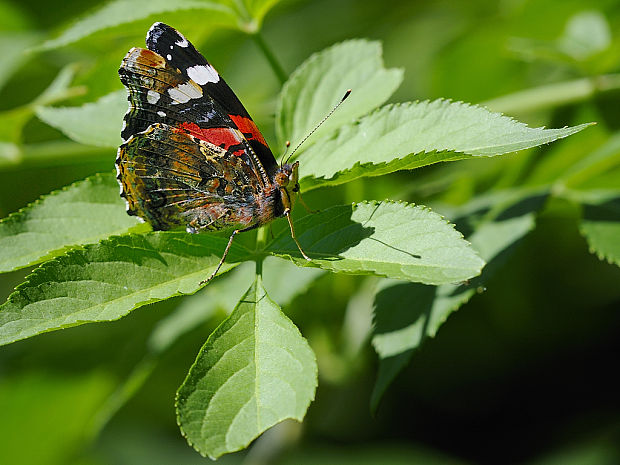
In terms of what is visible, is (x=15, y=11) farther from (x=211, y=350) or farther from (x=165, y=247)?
(x=211, y=350)

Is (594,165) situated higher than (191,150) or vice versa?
(191,150)

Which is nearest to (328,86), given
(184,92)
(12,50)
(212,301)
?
(184,92)

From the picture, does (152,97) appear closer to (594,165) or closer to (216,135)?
(216,135)

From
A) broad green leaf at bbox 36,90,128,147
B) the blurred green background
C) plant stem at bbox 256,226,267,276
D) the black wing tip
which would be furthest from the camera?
the blurred green background

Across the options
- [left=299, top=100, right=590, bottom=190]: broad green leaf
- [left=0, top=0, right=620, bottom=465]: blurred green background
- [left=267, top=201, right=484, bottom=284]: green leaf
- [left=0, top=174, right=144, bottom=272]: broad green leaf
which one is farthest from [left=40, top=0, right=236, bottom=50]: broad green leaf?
[left=267, top=201, right=484, bottom=284]: green leaf

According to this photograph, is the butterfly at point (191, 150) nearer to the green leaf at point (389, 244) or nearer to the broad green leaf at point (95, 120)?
the broad green leaf at point (95, 120)

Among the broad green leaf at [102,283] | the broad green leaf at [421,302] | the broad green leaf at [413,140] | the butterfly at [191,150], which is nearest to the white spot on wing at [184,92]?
the butterfly at [191,150]

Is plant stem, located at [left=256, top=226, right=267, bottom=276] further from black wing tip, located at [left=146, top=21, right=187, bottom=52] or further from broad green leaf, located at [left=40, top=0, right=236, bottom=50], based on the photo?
broad green leaf, located at [left=40, top=0, right=236, bottom=50]
